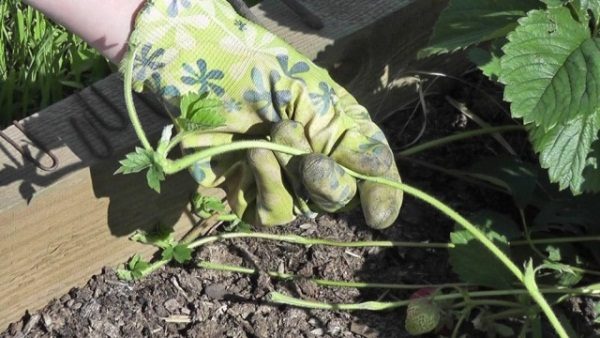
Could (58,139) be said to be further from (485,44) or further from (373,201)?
(485,44)

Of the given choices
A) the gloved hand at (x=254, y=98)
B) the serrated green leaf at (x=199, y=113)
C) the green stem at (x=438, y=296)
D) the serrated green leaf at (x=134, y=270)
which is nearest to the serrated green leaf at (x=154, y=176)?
the serrated green leaf at (x=199, y=113)

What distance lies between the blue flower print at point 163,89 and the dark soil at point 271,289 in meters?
0.48

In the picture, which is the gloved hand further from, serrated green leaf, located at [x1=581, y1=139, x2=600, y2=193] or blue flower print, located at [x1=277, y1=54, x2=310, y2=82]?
serrated green leaf, located at [x1=581, y1=139, x2=600, y2=193]

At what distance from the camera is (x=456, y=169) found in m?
2.45

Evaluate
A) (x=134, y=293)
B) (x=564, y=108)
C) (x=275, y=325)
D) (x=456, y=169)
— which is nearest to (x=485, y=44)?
(x=456, y=169)

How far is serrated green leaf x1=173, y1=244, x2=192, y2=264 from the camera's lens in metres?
2.17

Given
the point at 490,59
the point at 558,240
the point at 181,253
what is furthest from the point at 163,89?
the point at 558,240

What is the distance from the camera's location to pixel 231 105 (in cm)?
190

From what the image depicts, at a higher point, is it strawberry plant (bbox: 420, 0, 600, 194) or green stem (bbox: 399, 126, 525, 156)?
strawberry plant (bbox: 420, 0, 600, 194)

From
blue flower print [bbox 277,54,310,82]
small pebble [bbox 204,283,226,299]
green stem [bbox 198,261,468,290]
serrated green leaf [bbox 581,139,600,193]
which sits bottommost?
small pebble [bbox 204,283,226,299]

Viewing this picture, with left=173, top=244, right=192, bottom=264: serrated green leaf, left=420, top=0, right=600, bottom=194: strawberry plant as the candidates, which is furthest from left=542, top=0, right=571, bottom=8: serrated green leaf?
left=173, top=244, right=192, bottom=264: serrated green leaf

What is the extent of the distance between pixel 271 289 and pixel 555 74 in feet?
2.42

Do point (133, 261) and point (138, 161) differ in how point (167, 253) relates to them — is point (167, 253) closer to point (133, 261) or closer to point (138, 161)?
point (133, 261)

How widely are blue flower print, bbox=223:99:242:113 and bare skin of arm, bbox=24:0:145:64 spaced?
218 mm
